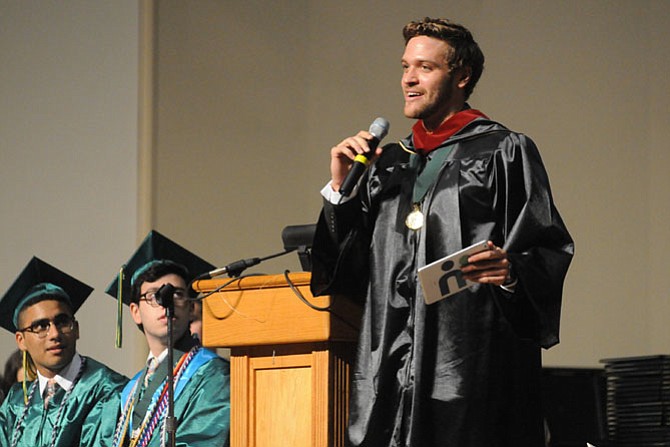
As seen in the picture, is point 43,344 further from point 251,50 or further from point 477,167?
point 477,167

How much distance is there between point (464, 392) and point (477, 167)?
0.57 metres

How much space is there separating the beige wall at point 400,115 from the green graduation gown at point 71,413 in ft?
5.88

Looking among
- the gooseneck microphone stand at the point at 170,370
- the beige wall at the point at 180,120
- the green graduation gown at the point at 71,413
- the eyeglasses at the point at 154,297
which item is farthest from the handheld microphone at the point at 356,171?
the beige wall at the point at 180,120

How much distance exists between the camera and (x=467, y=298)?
2703 mm

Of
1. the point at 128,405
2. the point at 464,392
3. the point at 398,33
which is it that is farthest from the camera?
the point at 398,33

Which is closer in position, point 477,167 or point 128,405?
point 477,167

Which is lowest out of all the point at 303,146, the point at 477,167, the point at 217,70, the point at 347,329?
the point at 347,329

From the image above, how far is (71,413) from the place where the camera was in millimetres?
5031

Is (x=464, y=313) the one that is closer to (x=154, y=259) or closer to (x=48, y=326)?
(x=154, y=259)

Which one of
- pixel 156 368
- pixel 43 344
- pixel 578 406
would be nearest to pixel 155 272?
pixel 156 368

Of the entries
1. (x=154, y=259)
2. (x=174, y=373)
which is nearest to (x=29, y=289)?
(x=154, y=259)

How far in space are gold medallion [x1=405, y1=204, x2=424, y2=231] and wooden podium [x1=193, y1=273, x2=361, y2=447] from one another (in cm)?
32

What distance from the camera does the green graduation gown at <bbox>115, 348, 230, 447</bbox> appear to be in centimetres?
408

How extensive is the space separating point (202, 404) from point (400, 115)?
284 centimetres
